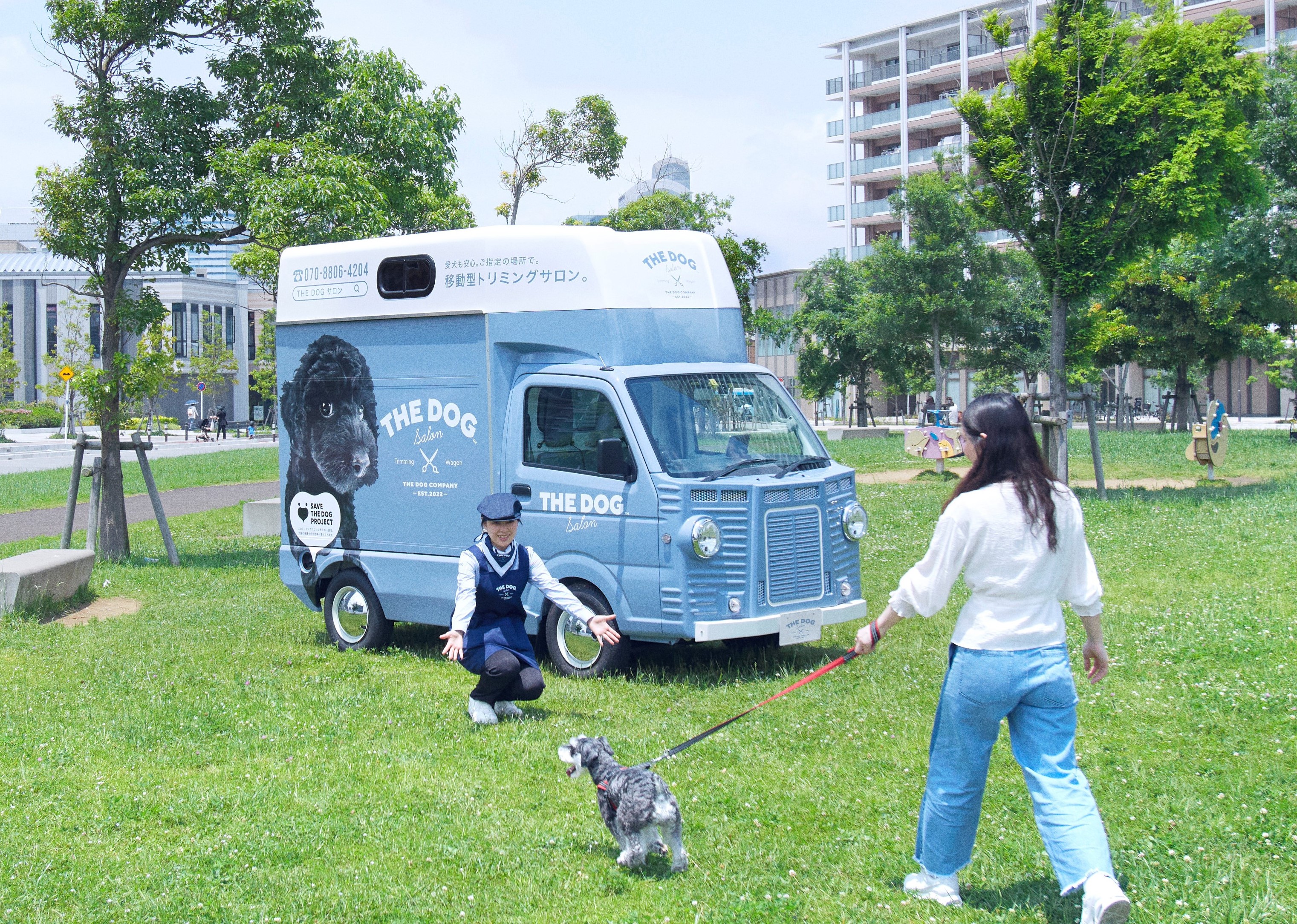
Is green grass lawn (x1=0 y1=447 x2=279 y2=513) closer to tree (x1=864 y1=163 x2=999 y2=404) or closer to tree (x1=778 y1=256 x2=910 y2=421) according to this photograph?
tree (x1=864 y1=163 x2=999 y2=404)

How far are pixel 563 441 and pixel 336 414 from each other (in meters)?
2.29

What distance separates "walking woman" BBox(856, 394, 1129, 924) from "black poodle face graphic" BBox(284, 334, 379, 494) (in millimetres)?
6372

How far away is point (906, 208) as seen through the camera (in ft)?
129

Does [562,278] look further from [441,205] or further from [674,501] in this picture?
[441,205]

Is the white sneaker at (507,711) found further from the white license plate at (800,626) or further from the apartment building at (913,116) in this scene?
the apartment building at (913,116)

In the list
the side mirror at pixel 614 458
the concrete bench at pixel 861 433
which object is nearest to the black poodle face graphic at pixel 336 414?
the side mirror at pixel 614 458

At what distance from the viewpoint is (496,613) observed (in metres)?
7.47

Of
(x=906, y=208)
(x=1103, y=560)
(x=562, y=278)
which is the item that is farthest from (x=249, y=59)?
(x=906, y=208)

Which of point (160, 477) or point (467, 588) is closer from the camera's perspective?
point (467, 588)

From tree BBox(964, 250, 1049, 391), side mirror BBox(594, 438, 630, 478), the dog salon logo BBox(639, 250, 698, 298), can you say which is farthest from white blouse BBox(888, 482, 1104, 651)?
tree BBox(964, 250, 1049, 391)

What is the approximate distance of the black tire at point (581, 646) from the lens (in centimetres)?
877

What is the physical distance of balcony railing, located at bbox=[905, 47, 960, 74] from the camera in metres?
72.8

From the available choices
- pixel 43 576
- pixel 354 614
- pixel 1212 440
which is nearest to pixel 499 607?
pixel 354 614

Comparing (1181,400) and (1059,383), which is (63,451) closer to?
(1181,400)
